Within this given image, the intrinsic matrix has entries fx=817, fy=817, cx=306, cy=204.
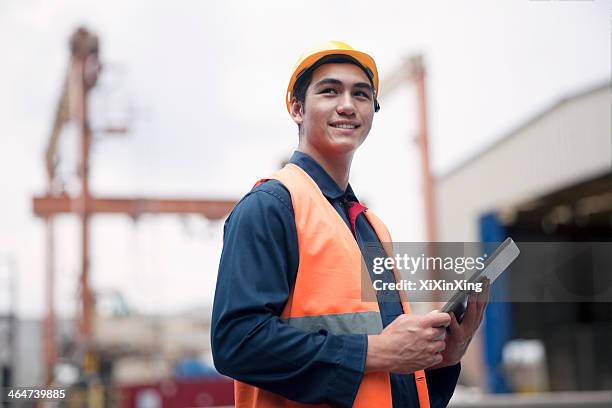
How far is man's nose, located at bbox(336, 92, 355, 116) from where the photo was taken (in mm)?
1862

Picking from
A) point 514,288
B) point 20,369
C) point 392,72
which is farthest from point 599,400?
point 392,72

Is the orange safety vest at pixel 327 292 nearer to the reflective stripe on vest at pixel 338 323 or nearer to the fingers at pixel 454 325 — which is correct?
the reflective stripe on vest at pixel 338 323

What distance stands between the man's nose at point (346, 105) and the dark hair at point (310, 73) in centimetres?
8

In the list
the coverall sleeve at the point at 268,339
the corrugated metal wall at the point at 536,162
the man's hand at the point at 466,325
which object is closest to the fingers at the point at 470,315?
the man's hand at the point at 466,325

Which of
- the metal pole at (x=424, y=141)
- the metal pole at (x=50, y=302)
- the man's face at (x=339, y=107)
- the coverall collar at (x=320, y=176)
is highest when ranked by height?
the metal pole at (x=424, y=141)

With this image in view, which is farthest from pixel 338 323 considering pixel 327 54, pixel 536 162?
pixel 536 162

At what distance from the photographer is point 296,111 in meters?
1.97

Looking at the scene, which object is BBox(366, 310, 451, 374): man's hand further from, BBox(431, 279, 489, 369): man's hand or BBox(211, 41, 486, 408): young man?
BBox(431, 279, 489, 369): man's hand

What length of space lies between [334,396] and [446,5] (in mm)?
1738

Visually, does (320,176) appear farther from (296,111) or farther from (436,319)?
(436,319)

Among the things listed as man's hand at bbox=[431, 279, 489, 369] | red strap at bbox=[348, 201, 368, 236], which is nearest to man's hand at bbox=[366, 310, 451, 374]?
man's hand at bbox=[431, 279, 489, 369]

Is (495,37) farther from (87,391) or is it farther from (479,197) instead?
(479,197)

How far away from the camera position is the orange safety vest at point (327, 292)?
5.61 feet

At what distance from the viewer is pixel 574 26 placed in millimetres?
2678
